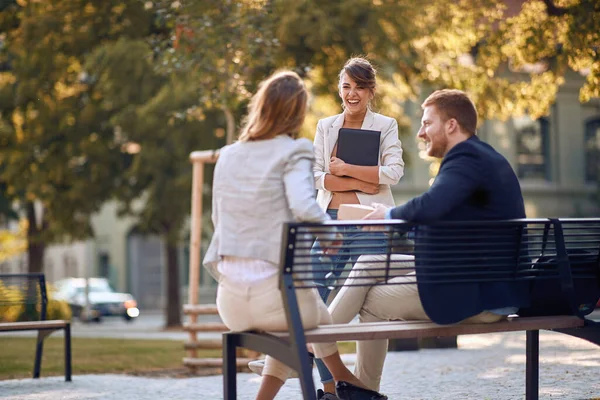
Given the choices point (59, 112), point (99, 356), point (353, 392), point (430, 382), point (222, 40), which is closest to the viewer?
point (353, 392)

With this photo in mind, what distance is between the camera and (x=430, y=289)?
17.1 feet

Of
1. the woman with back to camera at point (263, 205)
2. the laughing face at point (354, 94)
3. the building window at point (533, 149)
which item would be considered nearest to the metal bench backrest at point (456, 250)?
the woman with back to camera at point (263, 205)

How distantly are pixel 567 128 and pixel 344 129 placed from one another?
35.8 metres

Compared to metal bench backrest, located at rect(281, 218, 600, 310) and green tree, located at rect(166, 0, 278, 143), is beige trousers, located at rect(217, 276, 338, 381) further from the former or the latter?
green tree, located at rect(166, 0, 278, 143)

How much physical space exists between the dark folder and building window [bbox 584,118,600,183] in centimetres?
3658

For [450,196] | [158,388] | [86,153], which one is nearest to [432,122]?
[450,196]

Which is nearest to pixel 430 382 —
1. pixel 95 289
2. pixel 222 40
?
pixel 222 40

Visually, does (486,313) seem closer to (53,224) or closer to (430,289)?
(430,289)

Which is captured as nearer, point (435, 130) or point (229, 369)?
point (229, 369)

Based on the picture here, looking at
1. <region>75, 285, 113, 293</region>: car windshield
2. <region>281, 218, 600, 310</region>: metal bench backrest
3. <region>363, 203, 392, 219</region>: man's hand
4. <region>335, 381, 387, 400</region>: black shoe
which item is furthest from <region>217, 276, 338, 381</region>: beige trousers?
<region>75, 285, 113, 293</region>: car windshield

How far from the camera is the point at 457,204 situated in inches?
205

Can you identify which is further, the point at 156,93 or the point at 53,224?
the point at 53,224

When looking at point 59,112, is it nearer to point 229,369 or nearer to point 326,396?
point 326,396

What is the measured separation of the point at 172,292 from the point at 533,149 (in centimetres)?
1872
